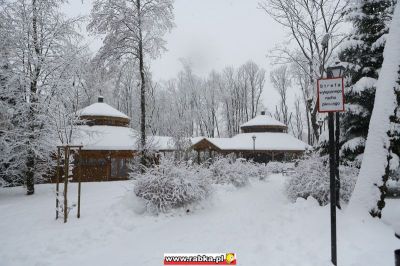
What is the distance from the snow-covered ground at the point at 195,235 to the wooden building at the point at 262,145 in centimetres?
2110

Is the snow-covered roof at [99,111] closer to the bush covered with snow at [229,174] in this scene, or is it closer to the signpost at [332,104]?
the bush covered with snow at [229,174]

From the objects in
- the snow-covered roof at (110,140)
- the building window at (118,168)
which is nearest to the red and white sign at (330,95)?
the snow-covered roof at (110,140)

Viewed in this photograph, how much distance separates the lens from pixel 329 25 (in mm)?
16016

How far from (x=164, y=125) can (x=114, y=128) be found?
19.8 m

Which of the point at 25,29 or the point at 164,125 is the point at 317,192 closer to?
the point at 25,29

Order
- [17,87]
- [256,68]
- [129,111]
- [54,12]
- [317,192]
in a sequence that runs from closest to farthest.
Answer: [317,192]
[17,87]
[54,12]
[129,111]
[256,68]

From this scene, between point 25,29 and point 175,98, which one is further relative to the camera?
point 175,98

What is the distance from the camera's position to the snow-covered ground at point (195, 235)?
197 inches

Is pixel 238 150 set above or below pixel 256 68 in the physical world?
below

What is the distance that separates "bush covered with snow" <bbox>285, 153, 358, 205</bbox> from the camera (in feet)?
28.5

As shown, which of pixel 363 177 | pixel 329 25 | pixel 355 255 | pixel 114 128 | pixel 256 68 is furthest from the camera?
pixel 256 68

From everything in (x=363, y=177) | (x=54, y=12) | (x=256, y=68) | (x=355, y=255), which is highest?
(x=256, y=68)

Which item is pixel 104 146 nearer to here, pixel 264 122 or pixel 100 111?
pixel 100 111

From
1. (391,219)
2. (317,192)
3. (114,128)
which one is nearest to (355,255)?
(391,219)
